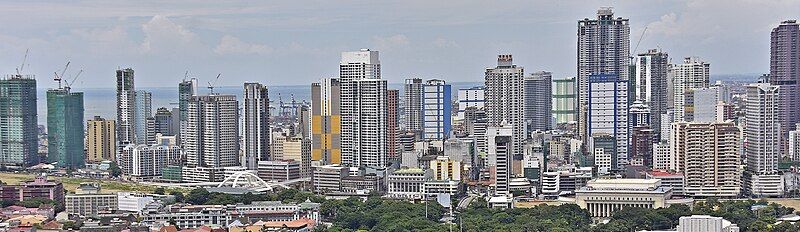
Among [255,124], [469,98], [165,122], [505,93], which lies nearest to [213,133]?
[255,124]

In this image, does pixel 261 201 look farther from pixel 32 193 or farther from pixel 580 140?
pixel 580 140

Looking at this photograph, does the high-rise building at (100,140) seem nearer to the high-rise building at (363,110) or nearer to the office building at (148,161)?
the office building at (148,161)

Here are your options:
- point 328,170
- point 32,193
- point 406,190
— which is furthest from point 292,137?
point 32,193

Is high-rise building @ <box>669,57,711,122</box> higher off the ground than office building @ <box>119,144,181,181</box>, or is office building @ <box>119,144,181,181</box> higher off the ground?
high-rise building @ <box>669,57,711,122</box>

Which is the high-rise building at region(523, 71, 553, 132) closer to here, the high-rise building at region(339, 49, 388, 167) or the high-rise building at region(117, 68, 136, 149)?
the high-rise building at region(339, 49, 388, 167)

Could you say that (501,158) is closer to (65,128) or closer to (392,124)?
(392,124)

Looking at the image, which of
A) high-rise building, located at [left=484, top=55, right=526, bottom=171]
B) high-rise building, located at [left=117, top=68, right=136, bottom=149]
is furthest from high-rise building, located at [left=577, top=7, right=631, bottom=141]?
high-rise building, located at [left=117, top=68, right=136, bottom=149]

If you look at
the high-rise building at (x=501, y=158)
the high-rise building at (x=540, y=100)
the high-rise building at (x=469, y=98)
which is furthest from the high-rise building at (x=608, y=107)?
the high-rise building at (x=501, y=158)
